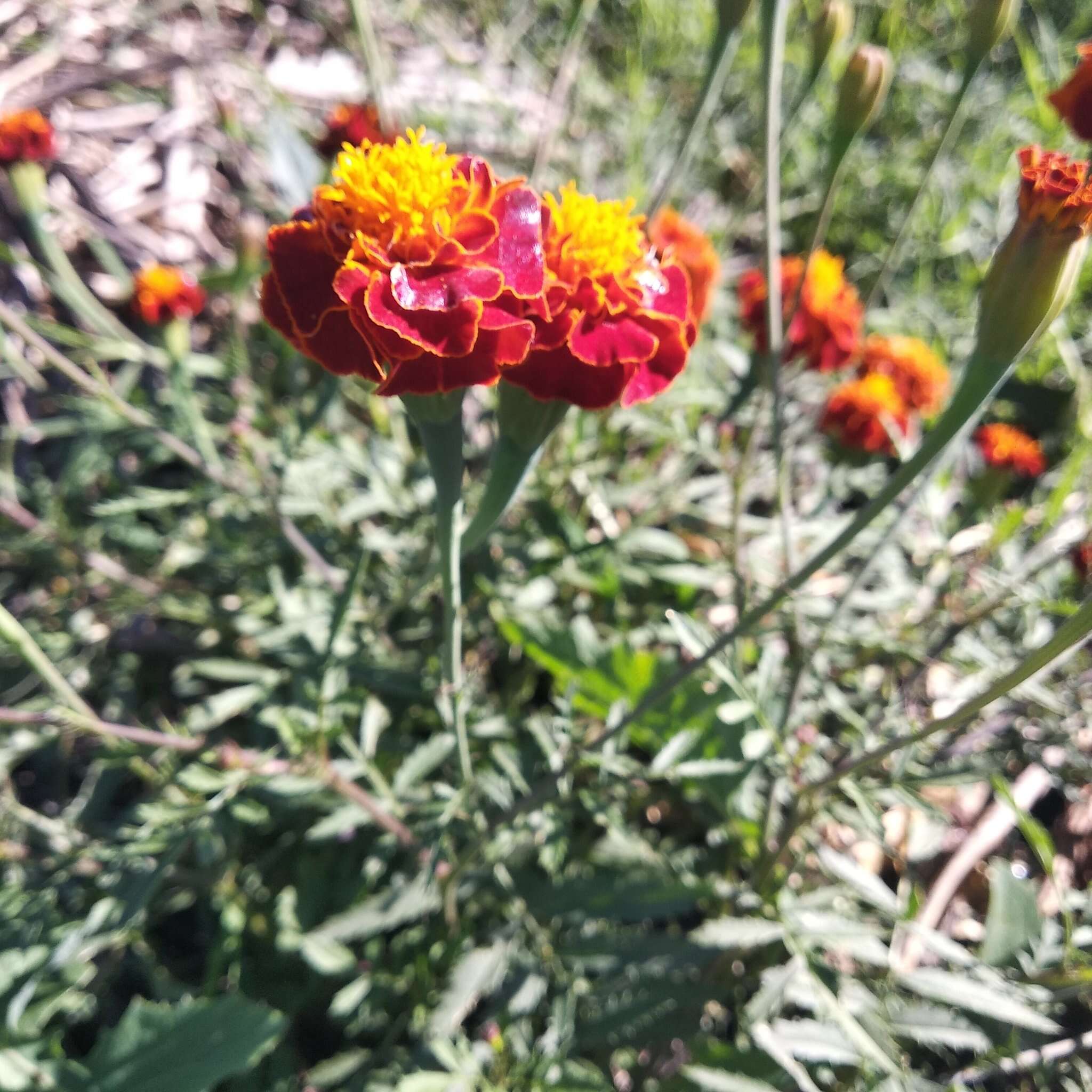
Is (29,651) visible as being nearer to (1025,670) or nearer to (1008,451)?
(1025,670)

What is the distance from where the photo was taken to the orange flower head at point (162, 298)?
5.09 ft

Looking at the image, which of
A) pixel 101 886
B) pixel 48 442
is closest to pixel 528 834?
pixel 101 886

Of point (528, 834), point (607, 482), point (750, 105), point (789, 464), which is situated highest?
point (750, 105)

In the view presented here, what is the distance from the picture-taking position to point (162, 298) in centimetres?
155

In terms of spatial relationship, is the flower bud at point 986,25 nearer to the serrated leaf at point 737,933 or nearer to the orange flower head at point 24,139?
the serrated leaf at point 737,933

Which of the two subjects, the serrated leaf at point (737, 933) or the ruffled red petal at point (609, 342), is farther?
the serrated leaf at point (737, 933)

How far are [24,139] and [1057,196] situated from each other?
1541 mm

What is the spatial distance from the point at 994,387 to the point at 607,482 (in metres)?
1.18

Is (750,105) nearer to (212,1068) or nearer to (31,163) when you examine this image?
(31,163)

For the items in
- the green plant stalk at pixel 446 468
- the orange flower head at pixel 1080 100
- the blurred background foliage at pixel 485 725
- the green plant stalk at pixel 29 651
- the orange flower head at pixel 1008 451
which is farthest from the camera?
the orange flower head at pixel 1008 451

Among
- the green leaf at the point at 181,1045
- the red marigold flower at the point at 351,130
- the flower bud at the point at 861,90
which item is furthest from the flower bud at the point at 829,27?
the green leaf at the point at 181,1045

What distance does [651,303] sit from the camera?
861mm

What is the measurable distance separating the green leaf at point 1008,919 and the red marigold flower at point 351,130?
4.85ft

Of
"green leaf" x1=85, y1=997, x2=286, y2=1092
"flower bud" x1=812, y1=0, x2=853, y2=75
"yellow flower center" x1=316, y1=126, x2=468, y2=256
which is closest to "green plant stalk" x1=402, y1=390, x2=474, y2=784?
"yellow flower center" x1=316, y1=126, x2=468, y2=256
